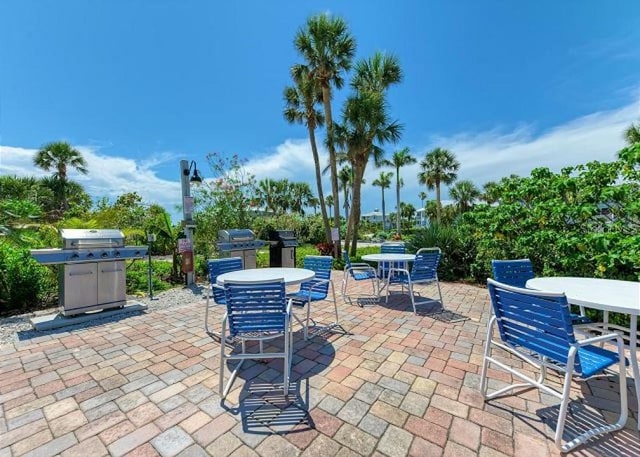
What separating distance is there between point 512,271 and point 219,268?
341cm

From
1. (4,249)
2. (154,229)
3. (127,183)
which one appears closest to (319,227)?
(127,183)

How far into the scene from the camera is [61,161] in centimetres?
1358

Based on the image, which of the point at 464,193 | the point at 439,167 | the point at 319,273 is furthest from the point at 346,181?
the point at 319,273

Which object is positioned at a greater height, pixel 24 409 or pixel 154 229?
pixel 154 229

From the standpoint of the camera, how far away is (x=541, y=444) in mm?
1487

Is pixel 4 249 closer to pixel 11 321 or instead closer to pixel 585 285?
pixel 11 321

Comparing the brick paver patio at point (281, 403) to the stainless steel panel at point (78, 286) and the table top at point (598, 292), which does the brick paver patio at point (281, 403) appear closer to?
the stainless steel panel at point (78, 286)

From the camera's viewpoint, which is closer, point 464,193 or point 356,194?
point 356,194

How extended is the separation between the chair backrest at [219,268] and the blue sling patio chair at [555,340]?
103 inches

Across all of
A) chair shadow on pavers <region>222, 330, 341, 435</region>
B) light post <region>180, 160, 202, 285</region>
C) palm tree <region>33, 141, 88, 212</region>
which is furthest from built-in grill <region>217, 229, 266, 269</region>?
palm tree <region>33, 141, 88, 212</region>

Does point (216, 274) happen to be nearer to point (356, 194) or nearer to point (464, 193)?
point (356, 194)

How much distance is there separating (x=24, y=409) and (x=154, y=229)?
5.82 metres

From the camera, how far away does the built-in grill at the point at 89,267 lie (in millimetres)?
3555

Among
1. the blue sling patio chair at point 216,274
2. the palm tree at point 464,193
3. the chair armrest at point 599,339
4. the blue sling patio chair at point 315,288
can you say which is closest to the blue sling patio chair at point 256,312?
the blue sling patio chair at point 315,288
